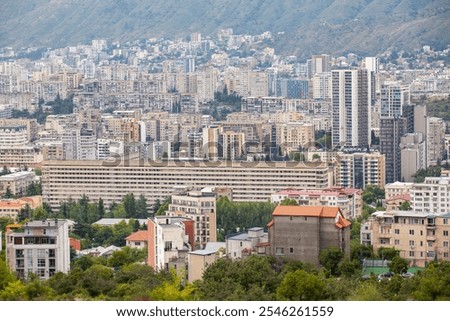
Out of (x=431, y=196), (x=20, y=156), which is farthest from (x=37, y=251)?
(x=20, y=156)

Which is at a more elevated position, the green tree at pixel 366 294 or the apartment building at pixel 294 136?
the apartment building at pixel 294 136

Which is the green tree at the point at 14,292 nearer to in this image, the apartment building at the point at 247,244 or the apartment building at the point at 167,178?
the apartment building at the point at 247,244

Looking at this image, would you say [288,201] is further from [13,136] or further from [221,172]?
[13,136]

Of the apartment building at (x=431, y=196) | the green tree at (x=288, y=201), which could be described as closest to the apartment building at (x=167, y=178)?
the green tree at (x=288, y=201)

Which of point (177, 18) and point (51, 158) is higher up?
point (177, 18)

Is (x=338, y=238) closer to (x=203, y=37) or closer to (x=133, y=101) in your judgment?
(x=133, y=101)
